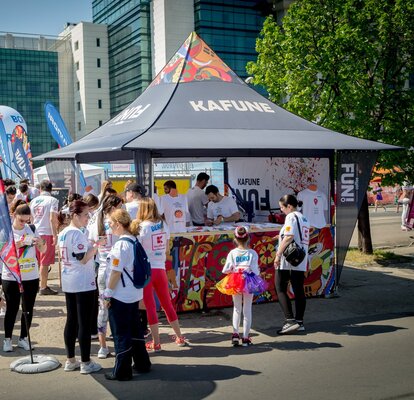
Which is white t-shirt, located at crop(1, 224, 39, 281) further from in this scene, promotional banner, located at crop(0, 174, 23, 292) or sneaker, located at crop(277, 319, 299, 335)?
sneaker, located at crop(277, 319, 299, 335)

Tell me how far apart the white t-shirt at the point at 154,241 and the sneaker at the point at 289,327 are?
6.04ft

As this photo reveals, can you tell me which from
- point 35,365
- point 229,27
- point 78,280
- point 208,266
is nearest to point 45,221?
point 208,266

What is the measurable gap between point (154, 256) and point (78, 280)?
119 cm

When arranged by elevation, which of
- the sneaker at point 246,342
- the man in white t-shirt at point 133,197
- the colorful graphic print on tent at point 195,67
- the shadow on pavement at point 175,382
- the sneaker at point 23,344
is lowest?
the shadow on pavement at point 175,382

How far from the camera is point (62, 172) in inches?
463

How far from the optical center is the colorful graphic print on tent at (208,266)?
338 inches

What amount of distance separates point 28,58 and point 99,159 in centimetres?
7601

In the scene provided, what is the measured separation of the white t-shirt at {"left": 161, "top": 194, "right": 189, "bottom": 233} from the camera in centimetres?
877

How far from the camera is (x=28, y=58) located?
262 feet

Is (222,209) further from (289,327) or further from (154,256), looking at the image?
(154,256)

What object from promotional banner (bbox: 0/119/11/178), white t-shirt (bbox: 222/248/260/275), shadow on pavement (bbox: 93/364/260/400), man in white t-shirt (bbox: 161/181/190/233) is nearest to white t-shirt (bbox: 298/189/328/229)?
man in white t-shirt (bbox: 161/181/190/233)

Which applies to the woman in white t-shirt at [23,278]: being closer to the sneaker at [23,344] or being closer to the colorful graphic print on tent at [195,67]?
the sneaker at [23,344]

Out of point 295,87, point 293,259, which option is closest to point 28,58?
point 295,87

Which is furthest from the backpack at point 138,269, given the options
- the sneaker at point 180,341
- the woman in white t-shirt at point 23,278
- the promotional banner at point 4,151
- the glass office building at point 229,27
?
the glass office building at point 229,27
